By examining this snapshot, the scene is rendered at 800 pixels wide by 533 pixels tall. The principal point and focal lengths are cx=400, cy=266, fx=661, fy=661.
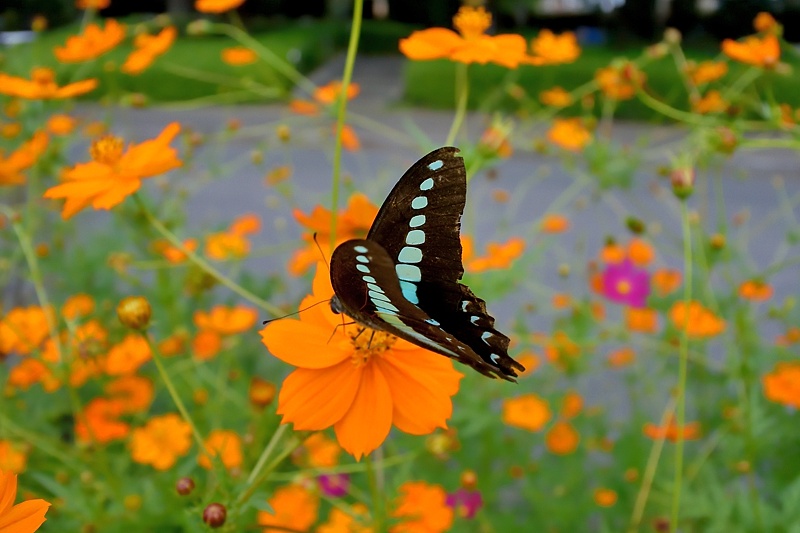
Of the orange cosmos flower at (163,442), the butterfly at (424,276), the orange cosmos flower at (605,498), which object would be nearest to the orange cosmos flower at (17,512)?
the butterfly at (424,276)

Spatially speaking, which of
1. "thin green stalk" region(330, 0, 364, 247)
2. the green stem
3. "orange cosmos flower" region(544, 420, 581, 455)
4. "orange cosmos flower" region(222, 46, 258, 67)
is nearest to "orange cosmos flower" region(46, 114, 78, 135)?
"orange cosmos flower" region(222, 46, 258, 67)

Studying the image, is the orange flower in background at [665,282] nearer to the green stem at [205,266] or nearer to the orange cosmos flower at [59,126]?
the green stem at [205,266]

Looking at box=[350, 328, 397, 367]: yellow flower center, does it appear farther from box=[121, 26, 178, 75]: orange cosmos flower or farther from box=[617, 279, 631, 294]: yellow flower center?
box=[617, 279, 631, 294]: yellow flower center

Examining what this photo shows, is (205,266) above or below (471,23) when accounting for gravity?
below

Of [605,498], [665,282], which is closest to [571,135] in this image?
[665,282]

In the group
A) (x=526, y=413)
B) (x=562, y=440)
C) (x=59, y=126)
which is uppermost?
(x=59, y=126)

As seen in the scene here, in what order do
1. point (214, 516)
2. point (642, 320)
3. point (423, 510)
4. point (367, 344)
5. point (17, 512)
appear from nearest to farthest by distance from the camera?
point (17, 512) → point (214, 516) → point (367, 344) → point (423, 510) → point (642, 320)

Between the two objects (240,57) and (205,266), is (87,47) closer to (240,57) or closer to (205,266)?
(240,57)

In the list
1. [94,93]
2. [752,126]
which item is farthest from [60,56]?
[94,93]
